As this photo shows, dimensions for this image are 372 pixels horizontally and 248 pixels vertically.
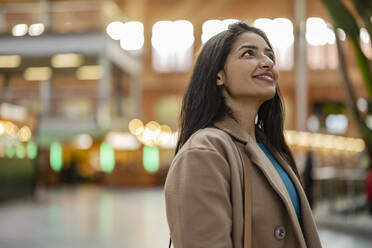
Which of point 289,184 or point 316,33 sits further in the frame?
point 316,33

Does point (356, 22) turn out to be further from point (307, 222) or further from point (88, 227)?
point (88, 227)

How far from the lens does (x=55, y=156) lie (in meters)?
28.1

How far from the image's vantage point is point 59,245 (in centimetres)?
741

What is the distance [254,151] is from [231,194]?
0.16 metres

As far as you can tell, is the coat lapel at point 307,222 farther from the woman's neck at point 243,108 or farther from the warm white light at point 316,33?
the warm white light at point 316,33

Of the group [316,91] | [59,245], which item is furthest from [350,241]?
[316,91]

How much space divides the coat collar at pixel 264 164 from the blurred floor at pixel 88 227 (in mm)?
5865

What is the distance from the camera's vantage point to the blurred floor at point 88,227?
758 centimetres

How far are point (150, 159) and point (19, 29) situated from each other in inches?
375

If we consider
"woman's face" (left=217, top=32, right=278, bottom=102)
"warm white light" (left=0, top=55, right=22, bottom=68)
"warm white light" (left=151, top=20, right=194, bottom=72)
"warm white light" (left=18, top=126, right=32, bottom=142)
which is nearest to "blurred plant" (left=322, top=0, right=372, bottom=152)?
"woman's face" (left=217, top=32, right=278, bottom=102)

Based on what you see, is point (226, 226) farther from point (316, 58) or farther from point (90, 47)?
point (316, 58)

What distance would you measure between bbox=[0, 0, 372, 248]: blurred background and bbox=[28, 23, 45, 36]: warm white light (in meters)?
0.07

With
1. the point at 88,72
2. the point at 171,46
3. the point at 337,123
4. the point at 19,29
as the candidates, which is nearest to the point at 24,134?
the point at 19,29

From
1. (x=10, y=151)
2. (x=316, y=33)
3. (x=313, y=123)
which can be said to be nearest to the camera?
(x=10, y=151)
